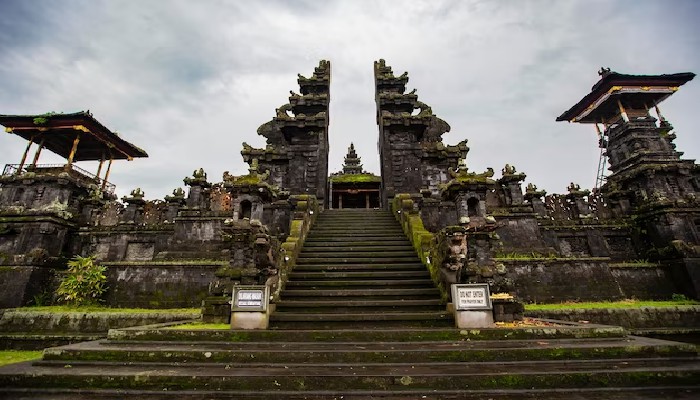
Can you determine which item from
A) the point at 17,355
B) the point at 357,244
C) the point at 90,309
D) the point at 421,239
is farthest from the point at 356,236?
the point at 17,355

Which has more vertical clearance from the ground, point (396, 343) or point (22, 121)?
point (22, 121)

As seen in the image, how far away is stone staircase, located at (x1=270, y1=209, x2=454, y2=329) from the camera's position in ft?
21.5

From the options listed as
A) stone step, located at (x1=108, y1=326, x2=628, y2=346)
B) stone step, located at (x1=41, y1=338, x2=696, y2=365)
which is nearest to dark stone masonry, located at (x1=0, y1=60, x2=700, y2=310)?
stone step, located at (x1=108, y1=326, x2=628, y2=346)

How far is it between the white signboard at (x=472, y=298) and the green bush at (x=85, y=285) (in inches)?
487

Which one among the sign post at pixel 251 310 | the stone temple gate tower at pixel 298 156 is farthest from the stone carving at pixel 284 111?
the sign post at pixel 251 310

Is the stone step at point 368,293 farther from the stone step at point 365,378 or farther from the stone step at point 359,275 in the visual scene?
the stone step at point 365,378

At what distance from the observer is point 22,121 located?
734 inches

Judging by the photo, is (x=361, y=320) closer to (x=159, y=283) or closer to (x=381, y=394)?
(x=381, y=394)

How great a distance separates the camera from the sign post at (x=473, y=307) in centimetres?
600

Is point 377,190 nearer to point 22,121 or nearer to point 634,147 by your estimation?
point 634,147

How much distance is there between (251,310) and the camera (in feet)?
20.1

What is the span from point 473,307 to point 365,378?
289 cm

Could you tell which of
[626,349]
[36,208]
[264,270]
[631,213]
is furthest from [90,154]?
[631,213]

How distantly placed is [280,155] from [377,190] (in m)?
8.75
